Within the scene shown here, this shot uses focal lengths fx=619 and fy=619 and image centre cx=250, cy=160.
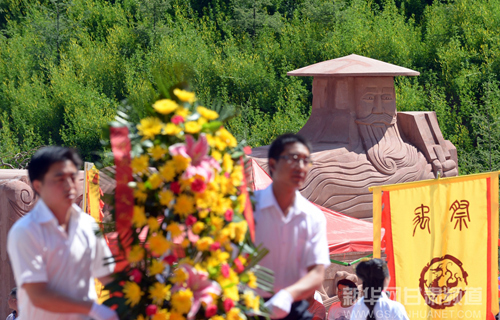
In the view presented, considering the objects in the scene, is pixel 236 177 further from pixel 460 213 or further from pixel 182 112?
pixel 460 213

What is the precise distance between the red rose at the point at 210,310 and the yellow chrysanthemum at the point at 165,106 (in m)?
0.66

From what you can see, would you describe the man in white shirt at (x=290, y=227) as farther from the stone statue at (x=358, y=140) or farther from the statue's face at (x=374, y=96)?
the statue's face at (x=374, y=96)

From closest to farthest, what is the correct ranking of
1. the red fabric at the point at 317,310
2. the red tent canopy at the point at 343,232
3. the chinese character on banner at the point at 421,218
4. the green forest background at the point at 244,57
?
the chinese character on banner at the point at 421,218, the red fabric at the point at 317,310, the red tent canopy at the point at 343,232, the green forest background at the point at 244,57

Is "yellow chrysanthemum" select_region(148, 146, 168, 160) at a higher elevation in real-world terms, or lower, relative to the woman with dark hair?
higher

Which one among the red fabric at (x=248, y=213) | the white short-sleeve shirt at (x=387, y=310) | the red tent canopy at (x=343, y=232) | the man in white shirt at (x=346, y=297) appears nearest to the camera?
the red fabric at (x=248, y=213)

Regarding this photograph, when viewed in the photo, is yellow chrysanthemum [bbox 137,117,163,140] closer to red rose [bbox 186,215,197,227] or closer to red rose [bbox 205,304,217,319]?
red rose [bbox 186,215,197,227]

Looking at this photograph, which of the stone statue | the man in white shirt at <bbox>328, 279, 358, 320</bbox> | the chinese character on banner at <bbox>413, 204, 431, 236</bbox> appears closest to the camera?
the man in white shirt at <bbox>328, 279, 358, 320</bbox>

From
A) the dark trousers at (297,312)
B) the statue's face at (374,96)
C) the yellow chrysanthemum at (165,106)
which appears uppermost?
→ the yellow chrysanthemum at (165,106)

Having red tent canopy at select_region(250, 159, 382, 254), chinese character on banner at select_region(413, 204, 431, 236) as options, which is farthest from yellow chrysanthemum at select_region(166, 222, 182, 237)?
red tent canopy at select_region(250, 159, 382, 254)

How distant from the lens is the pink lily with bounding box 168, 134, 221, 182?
2.01 metres

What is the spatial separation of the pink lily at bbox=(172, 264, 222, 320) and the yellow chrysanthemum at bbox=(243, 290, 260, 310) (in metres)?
0.11

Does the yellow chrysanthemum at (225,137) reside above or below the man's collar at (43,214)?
above

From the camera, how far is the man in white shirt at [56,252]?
1.94 m

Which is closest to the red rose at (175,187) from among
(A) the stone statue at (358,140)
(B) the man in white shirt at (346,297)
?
(B) the man in white shirt at (346,297)
